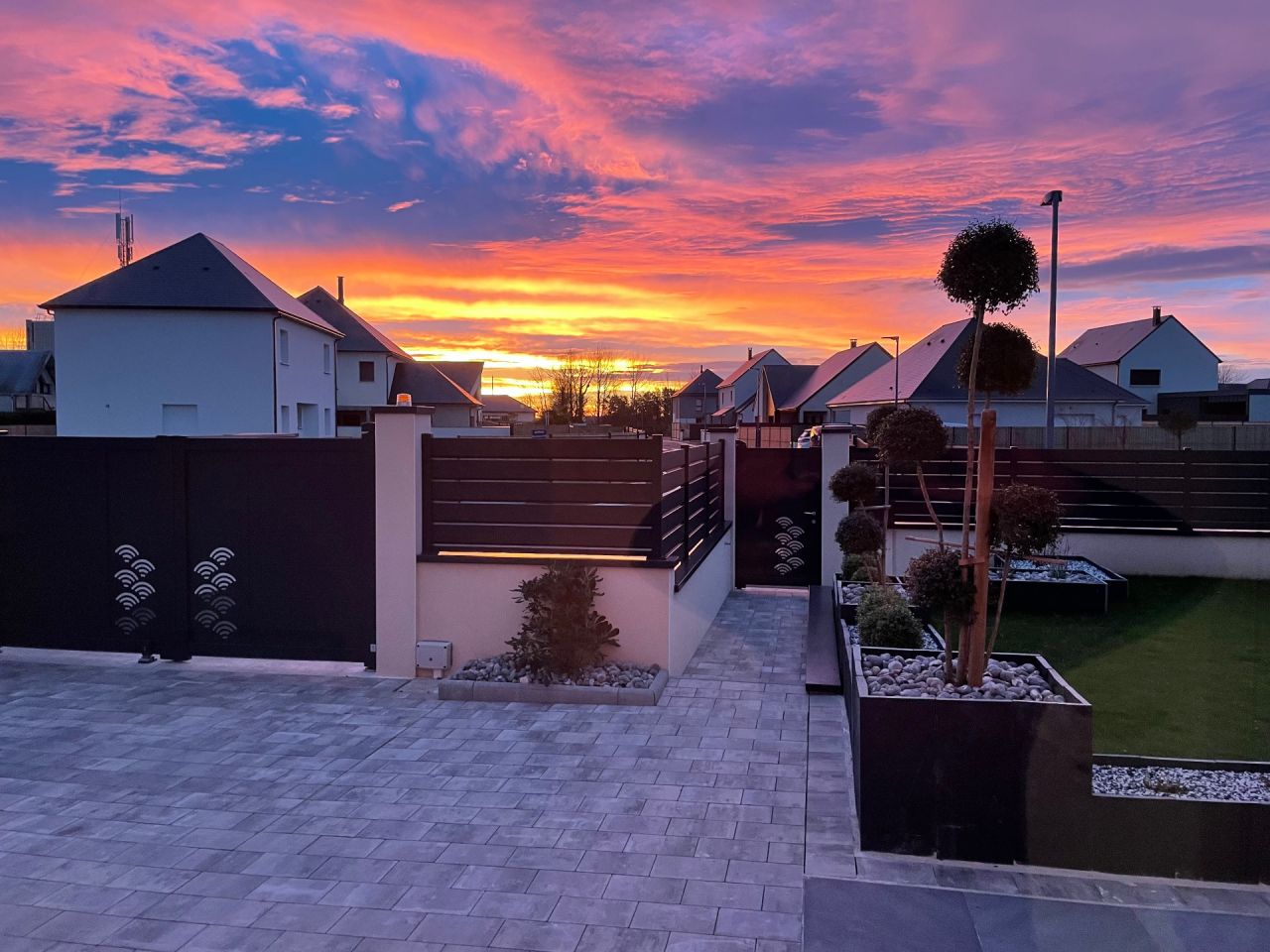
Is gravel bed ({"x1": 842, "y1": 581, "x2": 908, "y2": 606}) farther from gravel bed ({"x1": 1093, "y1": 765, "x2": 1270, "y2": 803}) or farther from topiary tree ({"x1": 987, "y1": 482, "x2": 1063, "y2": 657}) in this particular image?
gravel bed ({"x1": 1093, "y1": 765, "x2": 1270, "y2": 803})

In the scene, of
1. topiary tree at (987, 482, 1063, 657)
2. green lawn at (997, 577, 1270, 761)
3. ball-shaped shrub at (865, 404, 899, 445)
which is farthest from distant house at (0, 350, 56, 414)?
topiary tree at (987, 482, 1063, 657)

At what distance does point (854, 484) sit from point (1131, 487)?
5.02 m

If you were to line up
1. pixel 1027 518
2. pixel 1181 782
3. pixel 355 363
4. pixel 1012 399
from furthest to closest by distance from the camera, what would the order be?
pixel 355 363 < pixel 1012 399 < pixel 1027 518 < pixel 1181 782

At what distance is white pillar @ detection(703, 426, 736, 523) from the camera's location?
35.9ft

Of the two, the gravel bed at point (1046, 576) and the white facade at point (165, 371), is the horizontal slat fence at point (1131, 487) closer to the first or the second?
the gravel bed at point (1046, 576)

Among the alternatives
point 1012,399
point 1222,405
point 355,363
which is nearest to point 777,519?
point 1012,399

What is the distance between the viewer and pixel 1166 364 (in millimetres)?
45531

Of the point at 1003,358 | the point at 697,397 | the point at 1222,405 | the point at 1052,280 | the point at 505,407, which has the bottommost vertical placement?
the point at 1003,358

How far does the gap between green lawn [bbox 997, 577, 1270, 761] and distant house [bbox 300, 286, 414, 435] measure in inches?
1431

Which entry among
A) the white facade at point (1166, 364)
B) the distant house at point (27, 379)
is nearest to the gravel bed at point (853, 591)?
the white facade at point (1166, 364)

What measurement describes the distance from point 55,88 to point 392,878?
10.0 metres

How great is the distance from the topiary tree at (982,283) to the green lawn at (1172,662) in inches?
47.9

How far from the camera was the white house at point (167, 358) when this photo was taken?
1064 inches

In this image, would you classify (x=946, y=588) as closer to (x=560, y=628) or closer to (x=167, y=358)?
(x=560, y=628)
